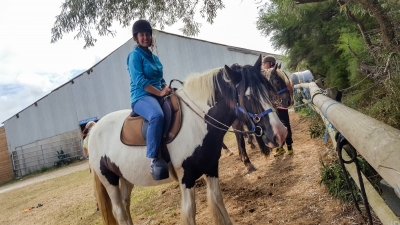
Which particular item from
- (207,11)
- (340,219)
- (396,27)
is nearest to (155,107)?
(340,219)

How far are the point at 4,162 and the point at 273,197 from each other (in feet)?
76.7

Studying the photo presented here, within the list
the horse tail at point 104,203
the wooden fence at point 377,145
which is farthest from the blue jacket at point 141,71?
the wooden fence at point 377,145

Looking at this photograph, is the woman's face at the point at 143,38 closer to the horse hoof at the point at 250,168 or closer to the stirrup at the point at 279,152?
the horse hoof at the point at 250,168

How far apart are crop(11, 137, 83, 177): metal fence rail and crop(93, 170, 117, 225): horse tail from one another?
19.5m

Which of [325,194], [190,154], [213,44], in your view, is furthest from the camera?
[213,44]

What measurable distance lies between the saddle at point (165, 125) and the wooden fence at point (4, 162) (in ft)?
74.0

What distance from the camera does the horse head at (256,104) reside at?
2416mm

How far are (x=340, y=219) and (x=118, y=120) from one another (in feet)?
8.41

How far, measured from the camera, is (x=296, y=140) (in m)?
6.99

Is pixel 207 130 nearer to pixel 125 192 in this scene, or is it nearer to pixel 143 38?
pixel 143 38

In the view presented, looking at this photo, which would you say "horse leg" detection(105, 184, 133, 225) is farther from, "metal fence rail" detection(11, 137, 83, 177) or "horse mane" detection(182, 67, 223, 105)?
"metal fence rail" detection(11, 137, 83, 177)

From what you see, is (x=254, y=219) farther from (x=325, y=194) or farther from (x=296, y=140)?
(x=296, y=140)

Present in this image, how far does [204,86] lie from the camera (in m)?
2.81

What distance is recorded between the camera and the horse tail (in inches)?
140
